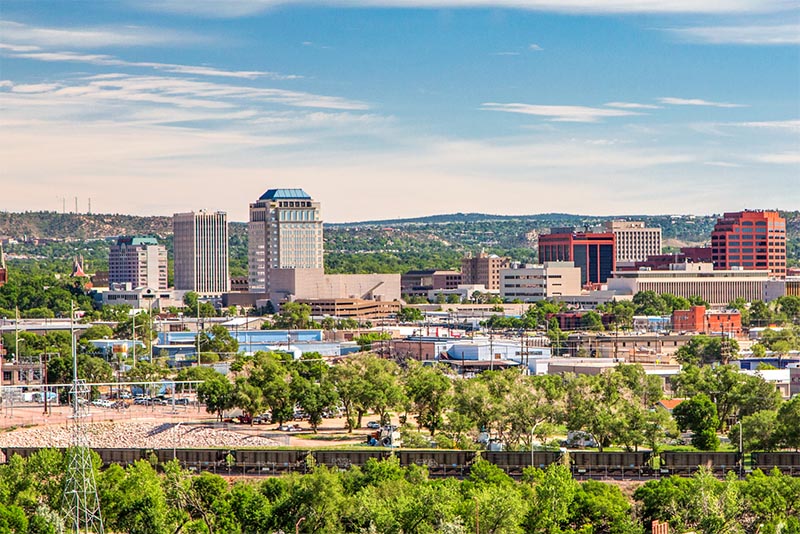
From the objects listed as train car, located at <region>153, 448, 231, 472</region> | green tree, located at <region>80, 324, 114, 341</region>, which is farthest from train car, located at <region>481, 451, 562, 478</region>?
green tree, located at <region>80, 324, 114, 341</region>

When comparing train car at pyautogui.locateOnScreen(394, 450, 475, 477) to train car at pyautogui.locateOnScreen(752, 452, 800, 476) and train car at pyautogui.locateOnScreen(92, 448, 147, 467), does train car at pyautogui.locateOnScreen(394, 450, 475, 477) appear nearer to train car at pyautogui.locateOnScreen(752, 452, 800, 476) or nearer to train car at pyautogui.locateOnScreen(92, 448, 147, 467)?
train car at pyautogui.locateOnScreen(92, 448, 147, 467)

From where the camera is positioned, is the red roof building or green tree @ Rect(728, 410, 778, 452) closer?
green tree @ Rect(728, 410, 778, 452)

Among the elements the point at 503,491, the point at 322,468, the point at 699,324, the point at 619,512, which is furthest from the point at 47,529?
the point at 699,324

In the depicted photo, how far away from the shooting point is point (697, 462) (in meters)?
74.7

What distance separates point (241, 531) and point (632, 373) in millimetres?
41421

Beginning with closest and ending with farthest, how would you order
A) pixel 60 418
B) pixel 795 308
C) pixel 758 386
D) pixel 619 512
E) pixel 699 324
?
pixel 619 512 → pixel 758 386 → pixel 60 418 → pixel 699 324 → pixel 795 308

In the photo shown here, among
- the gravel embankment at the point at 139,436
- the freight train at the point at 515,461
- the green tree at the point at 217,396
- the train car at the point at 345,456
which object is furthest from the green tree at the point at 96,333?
the train car at the point at 345,456

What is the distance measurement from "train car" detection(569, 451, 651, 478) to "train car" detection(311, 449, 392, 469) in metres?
8.62

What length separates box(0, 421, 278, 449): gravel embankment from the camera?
85188 millimetres

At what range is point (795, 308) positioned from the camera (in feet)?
617

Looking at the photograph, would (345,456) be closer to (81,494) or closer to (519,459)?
(519,459)

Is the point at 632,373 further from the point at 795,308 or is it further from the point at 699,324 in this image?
the point at 795,308

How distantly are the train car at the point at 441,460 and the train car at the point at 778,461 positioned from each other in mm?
13021

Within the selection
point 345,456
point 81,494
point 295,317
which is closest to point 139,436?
point 345,456
